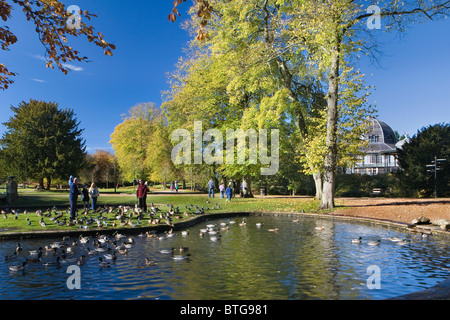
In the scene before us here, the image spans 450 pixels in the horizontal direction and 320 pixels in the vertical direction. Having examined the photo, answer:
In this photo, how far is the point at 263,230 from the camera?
1460 cm

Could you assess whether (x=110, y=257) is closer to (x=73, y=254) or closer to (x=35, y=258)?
(x=73, y=254)

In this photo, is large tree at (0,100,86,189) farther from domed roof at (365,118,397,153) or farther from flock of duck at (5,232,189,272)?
domed roof at (365,118,397,153)

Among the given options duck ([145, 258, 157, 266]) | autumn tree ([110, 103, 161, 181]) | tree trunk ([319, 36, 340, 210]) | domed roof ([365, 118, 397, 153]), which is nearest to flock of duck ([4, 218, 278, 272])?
duck ([145, 258, 157, 266])

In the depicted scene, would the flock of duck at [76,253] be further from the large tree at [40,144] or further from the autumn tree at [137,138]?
the autumn tree at [137,138]

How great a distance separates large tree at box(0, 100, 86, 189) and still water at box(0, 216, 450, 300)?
41.2 meters

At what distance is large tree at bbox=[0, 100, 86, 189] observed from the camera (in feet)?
157

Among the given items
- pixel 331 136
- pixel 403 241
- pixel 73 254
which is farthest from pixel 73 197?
pixel 331 136

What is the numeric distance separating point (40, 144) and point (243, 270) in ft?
159

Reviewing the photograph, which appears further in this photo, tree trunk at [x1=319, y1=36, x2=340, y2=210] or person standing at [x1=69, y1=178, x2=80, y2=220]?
tree trunk at [x1=319, y1=36, x2=340, y2=210]

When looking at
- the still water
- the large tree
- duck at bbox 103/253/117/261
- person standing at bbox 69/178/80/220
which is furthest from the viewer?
the large tree

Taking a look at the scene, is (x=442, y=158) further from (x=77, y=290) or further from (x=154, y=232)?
(x=77, y=290)

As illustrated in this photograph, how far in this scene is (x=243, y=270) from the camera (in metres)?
8.01

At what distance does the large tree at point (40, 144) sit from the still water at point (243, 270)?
4118 centimetres

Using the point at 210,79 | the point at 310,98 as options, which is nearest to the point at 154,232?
the point at 310,98
